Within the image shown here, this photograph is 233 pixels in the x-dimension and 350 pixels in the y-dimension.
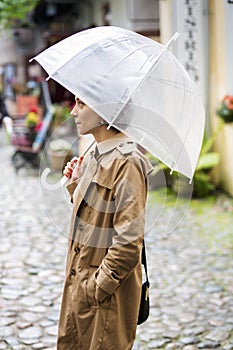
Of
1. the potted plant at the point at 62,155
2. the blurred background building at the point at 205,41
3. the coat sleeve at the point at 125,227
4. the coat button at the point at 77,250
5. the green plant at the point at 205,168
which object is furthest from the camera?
the green plant at the point at 205,168

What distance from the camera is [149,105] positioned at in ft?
8.98

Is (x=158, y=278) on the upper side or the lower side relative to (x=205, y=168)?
upper

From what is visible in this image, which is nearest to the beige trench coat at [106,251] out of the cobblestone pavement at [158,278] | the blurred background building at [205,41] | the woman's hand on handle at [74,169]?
the woman's hand on handle at [74,169]

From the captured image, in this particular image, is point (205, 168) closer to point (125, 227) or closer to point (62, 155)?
point (62, 155)

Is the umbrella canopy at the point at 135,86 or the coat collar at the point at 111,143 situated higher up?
the umbrella canopy at the point at 135,86

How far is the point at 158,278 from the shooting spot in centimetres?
557

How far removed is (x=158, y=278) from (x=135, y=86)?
10.6ft

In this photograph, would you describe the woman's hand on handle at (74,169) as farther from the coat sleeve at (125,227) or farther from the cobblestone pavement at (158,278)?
the coat sleeve at (125,227)

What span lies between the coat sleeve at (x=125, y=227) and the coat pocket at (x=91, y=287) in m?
0.07

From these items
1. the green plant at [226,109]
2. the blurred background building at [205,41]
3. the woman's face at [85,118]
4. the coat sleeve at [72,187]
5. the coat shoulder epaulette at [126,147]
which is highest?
the woman's face at [85,118]

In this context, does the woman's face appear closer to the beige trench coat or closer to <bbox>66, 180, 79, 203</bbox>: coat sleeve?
the beige trench coat

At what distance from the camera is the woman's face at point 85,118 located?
2.68 meters

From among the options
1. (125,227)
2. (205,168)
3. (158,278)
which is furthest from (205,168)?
(125,227)

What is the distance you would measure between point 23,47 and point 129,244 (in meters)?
21.1
